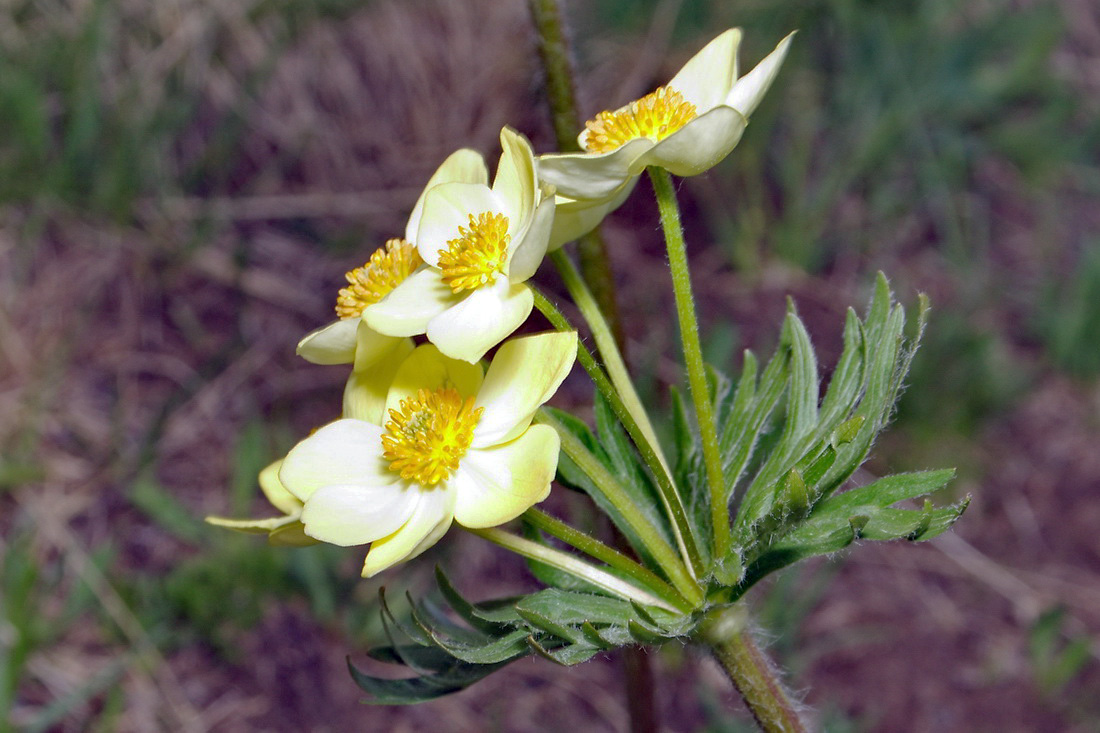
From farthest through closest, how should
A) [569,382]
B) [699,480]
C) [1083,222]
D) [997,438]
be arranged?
[1083,222]
[997,438]
[569,382]
[699,480]

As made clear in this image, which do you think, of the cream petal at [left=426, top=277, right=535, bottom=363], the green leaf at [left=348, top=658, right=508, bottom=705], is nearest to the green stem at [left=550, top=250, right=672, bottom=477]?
the cream petal at [left=426, top=277, right=535, bottom=363]

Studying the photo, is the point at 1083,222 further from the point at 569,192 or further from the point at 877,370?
the point at 569,192

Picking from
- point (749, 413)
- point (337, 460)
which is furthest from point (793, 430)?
point (337, 460)

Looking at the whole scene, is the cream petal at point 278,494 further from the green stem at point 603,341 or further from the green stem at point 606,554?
the green stem at point 603,341

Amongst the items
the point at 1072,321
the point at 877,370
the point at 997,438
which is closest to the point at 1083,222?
the point at 1072,321

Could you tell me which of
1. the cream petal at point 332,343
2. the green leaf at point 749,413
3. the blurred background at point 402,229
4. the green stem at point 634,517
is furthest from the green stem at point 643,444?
the blurred background at point 402,229

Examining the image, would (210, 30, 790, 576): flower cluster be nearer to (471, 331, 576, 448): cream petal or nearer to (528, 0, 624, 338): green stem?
(471, 331, 576, 448): cream petal
